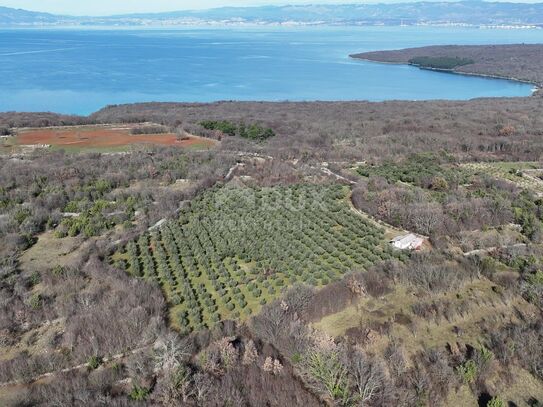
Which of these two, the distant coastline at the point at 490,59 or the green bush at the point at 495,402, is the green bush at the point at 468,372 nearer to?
the green bush at the point at 495,402

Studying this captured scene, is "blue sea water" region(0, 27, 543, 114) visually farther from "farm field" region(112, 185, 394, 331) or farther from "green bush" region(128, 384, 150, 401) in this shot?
"green bush" region(128, 384, 150, 401)

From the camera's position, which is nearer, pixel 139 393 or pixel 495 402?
pixel 495 402

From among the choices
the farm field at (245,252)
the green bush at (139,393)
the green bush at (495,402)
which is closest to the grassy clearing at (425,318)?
the farm field at (245,252)

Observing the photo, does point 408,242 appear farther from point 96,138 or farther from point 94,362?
point 96,138

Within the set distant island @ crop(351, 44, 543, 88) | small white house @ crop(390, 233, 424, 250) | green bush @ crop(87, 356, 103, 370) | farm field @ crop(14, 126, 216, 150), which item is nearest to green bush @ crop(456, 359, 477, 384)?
small white house @ crop(390, 233, 424, 250)

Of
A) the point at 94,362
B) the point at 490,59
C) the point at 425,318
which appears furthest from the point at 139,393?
the point at 490,59

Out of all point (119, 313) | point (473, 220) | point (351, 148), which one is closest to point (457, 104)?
point (351, 148)
